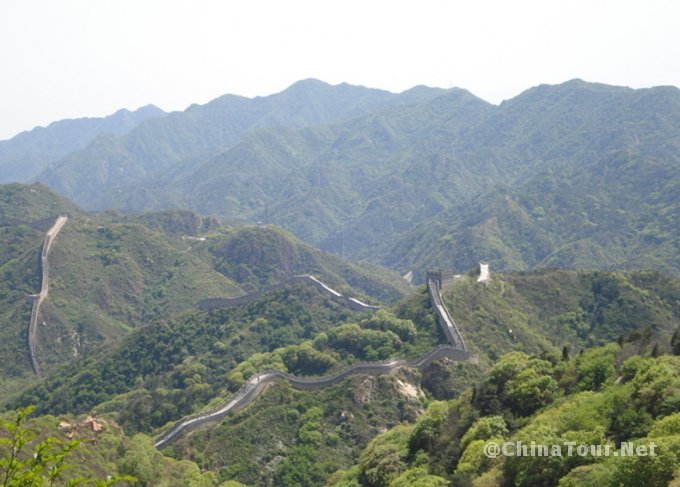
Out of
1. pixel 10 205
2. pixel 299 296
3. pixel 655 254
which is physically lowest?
pixel 655 254

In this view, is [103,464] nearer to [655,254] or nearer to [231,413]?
[231,413]

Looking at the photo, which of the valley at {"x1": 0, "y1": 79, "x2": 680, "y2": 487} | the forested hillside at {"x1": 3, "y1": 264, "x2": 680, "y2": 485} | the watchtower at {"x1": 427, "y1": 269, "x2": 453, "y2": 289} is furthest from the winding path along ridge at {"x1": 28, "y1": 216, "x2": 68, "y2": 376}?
the watchtower at {"x1": 427, "y1": 269, "x2": 453, "y2": 289}

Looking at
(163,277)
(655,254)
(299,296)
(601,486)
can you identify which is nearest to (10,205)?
(163,277)

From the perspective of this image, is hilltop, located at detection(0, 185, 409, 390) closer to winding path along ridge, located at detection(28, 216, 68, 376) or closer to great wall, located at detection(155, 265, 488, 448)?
winding path along ridge, located at detection(28, 216, 68, 376)

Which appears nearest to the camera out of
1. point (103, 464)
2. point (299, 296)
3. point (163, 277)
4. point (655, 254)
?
point (103, 464)

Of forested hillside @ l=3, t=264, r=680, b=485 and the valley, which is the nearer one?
the valley

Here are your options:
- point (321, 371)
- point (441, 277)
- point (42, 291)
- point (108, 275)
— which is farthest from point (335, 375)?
point (108, 275)

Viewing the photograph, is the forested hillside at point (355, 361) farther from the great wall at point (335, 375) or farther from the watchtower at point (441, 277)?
the watchtower at point (441, 277)

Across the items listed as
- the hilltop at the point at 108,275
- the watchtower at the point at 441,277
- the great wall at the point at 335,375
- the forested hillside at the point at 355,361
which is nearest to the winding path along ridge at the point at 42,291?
the hilltop at the point at 108,275

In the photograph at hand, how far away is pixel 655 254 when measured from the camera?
7667 inches

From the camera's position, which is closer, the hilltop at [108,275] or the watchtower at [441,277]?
the watchtower at [441,277]

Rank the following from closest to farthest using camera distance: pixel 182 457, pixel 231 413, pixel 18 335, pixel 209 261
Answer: pixel 182 457, pixel 231 413, pixel 18 335, pixel 209 261

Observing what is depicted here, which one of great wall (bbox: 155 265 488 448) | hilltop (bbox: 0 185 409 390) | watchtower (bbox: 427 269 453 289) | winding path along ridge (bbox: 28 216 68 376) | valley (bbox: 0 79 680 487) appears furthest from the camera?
hilltop (bbox: 0 185 409 390)

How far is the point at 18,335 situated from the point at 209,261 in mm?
60720
